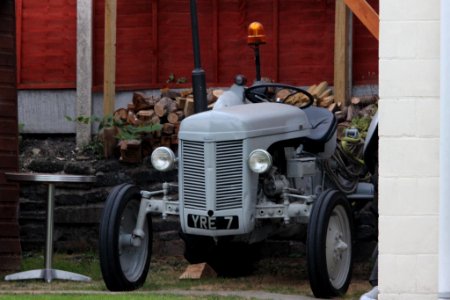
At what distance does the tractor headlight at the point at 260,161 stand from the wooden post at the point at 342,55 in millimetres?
3214

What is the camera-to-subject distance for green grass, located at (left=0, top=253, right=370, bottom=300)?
29.8 ft

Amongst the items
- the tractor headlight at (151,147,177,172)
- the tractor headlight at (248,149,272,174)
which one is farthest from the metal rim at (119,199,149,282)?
the tractor headlight at (248,149,272,174)

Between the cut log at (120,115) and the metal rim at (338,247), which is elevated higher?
the cut log at (120,115)

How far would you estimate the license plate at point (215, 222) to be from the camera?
9.55 meters

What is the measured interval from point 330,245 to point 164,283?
62.4 inches

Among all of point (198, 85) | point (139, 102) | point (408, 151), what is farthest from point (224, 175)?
point (139, 102)

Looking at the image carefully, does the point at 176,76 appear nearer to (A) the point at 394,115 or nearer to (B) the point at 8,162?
(B) the point at 8,162

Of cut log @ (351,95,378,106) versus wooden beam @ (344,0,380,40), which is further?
cut log @ (351,95,378,106)

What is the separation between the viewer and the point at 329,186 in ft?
35.2

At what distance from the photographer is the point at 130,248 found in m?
9.97

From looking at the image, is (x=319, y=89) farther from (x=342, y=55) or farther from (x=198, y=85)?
(x=198, y=85)

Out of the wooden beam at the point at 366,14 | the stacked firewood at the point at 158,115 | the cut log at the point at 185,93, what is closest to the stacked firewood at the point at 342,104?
the stacked firewood at the point at 158,115

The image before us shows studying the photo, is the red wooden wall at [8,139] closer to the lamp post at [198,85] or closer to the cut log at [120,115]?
the lamp post at [198,85]

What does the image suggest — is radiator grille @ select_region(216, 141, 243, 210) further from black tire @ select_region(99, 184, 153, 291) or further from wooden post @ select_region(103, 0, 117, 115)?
wooden post @ select_region(103, 0, 117, 115)
